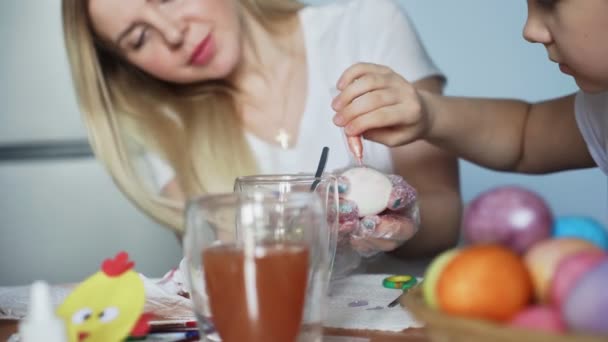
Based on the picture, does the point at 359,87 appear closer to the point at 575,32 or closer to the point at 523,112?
the point at 575,32

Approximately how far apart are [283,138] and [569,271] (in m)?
1.34

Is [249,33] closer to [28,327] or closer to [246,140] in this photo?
[246,140]

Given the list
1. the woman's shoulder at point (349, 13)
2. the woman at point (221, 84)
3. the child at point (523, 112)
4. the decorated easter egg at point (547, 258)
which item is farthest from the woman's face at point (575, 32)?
the woman's shoulder at point (349, 13)

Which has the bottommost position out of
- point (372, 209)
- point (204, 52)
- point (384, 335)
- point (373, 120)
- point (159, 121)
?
point (384, 335)

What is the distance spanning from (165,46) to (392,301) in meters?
1.00

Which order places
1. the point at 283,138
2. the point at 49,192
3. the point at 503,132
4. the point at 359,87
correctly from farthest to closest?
the point at 49,192 → the point at 283,138 → the point at 503,132 → the point at 359,87

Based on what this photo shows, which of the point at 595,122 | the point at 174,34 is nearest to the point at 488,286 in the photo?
the point at 595,122

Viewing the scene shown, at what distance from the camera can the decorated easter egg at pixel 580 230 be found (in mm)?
398

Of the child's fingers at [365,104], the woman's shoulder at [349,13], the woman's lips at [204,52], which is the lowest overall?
the child's fingers at [365,104]

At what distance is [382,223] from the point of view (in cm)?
84

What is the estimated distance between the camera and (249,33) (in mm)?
1746

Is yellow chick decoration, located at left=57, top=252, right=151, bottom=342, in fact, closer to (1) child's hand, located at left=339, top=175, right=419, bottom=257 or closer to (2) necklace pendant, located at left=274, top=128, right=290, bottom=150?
(1) child's hand, located at left=339, top=175, right=419, bottom=257

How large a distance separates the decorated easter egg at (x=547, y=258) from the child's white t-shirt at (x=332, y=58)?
1.21 meters

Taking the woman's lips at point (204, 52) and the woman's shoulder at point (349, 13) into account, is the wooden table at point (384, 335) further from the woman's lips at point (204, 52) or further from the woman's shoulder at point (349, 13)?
the woman's shoulder at point (349, 13)
